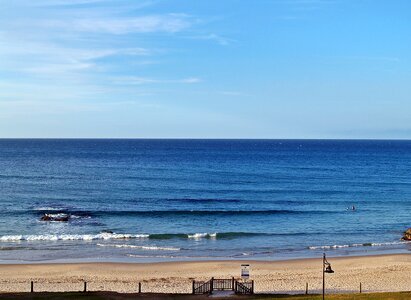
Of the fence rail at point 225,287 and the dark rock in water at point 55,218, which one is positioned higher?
the dark rock in water at point 55,218

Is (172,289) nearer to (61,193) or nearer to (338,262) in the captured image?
(338,262)

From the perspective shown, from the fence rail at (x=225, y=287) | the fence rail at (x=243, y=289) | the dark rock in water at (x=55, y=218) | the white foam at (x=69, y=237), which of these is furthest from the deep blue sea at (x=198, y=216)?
the fence rail at (x=243, y=289)

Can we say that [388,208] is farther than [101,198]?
No

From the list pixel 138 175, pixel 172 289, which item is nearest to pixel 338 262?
pixel 172 289

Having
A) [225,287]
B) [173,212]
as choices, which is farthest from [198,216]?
[225,287]

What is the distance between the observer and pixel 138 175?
117 metres

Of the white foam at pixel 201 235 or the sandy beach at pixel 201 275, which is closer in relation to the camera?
the sandy beach at pixel 201 275

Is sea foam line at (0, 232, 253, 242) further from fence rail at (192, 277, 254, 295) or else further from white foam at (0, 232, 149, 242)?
fence rail at (192, 277, 254, 295)

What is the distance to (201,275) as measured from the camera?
41.6m

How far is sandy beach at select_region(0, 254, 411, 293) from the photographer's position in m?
38.0

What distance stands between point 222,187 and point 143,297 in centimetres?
6360

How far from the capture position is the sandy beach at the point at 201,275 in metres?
38.0

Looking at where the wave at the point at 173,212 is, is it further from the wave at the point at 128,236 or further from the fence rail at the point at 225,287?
the fence rail at the point at 225,287

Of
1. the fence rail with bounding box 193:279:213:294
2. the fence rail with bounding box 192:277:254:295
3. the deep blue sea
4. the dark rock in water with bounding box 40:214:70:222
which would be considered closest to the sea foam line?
the deep blue sea
